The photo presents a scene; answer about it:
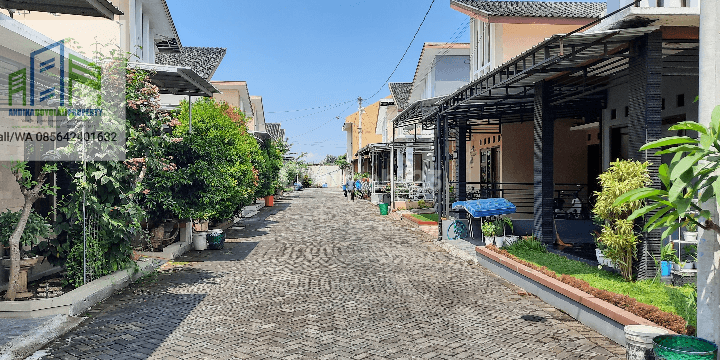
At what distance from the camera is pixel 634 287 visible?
292 inches

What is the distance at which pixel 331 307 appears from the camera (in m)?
7.63

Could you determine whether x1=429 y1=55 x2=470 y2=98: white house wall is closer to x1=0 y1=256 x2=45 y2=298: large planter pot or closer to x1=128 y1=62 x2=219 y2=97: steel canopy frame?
x1=128 y1=62 x2=219 y2=97: steel canopy frame

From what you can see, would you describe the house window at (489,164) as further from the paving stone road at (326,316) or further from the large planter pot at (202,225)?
the large planter pot at (202,225)

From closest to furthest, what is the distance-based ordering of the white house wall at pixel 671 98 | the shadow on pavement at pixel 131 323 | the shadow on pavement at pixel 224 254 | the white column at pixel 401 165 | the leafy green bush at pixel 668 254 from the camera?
the shadow on pavement at pixel 131 323, the leafy green bush at pixel 668 254, the white house wall at pixel 671 98, the shadow on pavement at pixel 224 254, the white column at pixel 401 165

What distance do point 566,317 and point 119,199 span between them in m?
7.07

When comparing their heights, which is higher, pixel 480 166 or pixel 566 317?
pixel 480 166

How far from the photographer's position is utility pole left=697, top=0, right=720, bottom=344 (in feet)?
16.0

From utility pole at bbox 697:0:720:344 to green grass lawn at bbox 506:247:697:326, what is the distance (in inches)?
25.0

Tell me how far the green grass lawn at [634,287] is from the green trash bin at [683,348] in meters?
1.04

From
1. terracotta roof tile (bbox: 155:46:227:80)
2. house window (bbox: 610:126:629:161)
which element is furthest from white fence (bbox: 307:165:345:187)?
house window (bbox: 610:126:629:161)

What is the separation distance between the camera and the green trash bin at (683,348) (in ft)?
13.8

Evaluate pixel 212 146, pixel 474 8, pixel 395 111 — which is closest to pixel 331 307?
pixel 212 146

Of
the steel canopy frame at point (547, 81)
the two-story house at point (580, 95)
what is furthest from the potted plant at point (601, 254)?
the steel canopy frame at point (547, 81)

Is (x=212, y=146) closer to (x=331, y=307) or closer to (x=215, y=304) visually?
(x=215, y=304)
